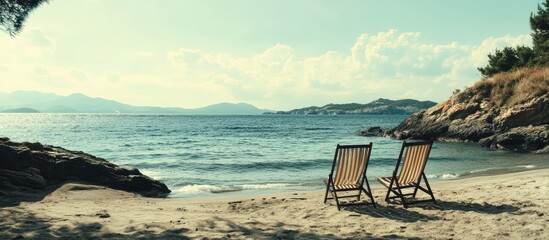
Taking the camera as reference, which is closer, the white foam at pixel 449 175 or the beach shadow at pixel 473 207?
the beach shadow at pixel 473 207

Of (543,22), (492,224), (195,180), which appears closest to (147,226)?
(492,224)

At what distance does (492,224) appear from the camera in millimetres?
6316

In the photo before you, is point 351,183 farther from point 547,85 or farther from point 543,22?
point 543,22

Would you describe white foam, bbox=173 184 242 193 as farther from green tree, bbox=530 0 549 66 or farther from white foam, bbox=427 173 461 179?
green tree, bbox=530 0 549 66

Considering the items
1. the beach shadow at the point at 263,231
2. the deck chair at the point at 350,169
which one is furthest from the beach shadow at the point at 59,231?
the deck chair at the point at 350,169

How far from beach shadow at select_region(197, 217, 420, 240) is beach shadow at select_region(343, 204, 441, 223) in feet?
4.09

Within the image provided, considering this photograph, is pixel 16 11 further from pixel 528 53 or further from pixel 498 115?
pixel 528 53

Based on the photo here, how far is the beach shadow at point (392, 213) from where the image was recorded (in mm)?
6945

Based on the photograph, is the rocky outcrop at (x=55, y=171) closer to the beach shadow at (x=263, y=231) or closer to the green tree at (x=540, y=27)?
the beach shadow at (x=263, y=231)

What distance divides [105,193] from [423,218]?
24.0 ft

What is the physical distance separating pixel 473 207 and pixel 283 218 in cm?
351

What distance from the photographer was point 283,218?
23.9 ft

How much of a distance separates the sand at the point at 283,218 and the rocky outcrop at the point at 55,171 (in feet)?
2.43

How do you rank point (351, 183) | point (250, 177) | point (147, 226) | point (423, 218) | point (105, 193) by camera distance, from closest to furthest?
point (147, 226) < point (423, 218) < point (351, 183) < point (105, 193) < point (250, 177)
